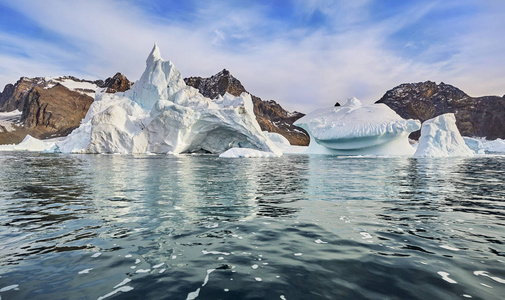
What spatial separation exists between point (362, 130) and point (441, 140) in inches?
361

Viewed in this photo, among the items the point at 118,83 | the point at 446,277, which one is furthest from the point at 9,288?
the point at 118,83

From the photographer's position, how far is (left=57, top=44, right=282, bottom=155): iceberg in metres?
39.4

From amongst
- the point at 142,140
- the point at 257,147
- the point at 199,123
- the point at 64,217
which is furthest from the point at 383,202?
the point at 142,140

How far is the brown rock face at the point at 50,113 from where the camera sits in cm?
14750

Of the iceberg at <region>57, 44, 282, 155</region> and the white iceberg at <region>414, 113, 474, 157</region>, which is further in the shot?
the iceberg at <region>57, 44, 282, 155</region>

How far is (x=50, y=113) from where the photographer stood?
152 m

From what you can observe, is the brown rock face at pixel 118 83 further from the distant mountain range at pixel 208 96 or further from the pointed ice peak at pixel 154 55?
the pointed ice peak at pixel 154 55

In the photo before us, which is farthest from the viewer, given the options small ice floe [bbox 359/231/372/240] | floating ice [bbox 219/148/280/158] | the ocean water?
floating ice [bbox 219/148/280/158]

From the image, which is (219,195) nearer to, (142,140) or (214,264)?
(214,264)

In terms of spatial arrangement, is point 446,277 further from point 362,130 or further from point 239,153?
point 362,130

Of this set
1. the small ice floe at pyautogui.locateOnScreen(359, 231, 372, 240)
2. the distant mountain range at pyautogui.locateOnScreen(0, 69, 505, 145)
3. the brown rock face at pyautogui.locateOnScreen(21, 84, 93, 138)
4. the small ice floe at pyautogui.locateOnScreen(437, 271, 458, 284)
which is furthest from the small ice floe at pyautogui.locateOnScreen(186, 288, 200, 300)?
the brown rock face at pyautogui.locateOnScreen(21, 84, 93, 138)

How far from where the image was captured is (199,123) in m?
41.9

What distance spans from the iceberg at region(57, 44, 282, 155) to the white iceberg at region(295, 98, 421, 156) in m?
9.31

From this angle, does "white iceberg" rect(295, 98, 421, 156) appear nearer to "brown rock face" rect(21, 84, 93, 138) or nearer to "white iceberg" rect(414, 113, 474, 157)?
"white iceberg" rect(414, 113, 474, 157)
